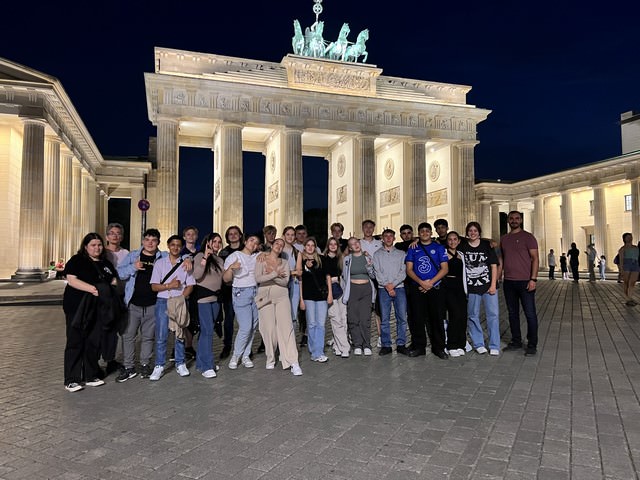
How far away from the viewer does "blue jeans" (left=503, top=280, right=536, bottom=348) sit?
7270mm

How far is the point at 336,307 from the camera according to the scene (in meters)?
7.57

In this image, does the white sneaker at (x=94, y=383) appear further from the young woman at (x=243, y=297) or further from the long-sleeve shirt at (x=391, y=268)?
the long-sleeve shirt at (x=391, y=268)

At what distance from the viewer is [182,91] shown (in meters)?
29.9

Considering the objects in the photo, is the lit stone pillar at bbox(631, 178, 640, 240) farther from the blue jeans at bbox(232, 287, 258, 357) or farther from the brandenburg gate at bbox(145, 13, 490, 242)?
the blue jeans at bbox(232, 287, 258, 357)

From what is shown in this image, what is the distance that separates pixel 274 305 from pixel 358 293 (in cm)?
157

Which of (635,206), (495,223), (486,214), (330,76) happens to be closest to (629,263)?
(635,206)

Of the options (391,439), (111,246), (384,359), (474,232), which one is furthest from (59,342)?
(474,232)

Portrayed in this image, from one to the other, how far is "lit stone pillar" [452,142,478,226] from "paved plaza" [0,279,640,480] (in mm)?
29355

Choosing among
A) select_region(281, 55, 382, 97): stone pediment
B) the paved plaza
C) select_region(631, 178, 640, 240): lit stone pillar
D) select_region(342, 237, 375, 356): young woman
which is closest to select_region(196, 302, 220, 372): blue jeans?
the paved plaza

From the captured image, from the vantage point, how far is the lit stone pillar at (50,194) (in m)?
21.7

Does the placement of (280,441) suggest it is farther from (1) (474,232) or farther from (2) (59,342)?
(2) (59,342)

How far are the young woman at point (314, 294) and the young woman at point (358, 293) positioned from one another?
39 centimetres

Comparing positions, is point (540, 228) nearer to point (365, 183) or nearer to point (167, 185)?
point (365, 183)

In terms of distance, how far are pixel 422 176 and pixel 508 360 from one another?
94.9ft
